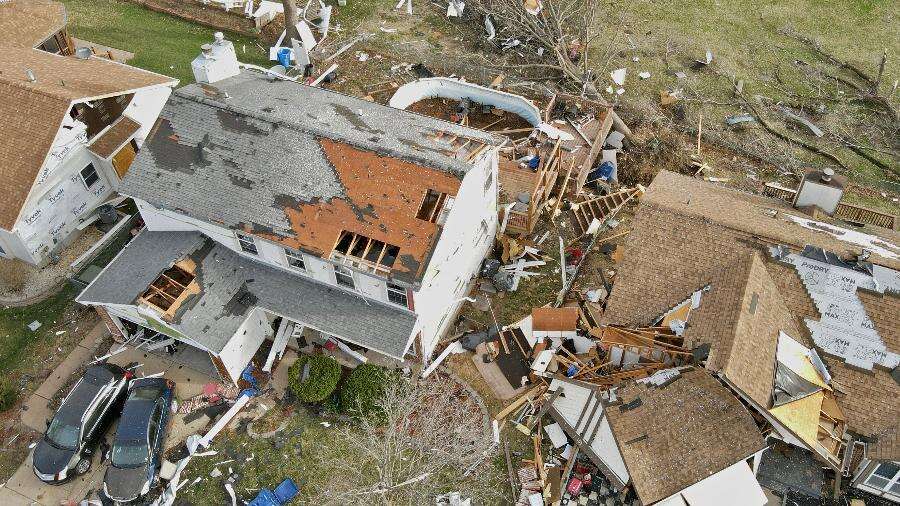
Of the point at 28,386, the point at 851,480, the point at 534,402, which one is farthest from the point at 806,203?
the point at 28,386

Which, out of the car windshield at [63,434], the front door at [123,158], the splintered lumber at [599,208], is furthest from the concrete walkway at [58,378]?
the splintered lumber at [599,208]

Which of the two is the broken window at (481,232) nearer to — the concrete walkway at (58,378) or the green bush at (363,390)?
the green bush at (363,390)

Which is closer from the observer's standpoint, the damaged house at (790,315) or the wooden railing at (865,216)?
the damaged house at (790,315)

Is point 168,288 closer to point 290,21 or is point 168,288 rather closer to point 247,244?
point 247,244

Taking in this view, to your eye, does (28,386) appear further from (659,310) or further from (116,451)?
(659,310)

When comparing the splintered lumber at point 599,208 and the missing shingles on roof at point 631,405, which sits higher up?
the splintered lumber at point 599,208

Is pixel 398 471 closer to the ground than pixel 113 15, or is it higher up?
closer to the ground
